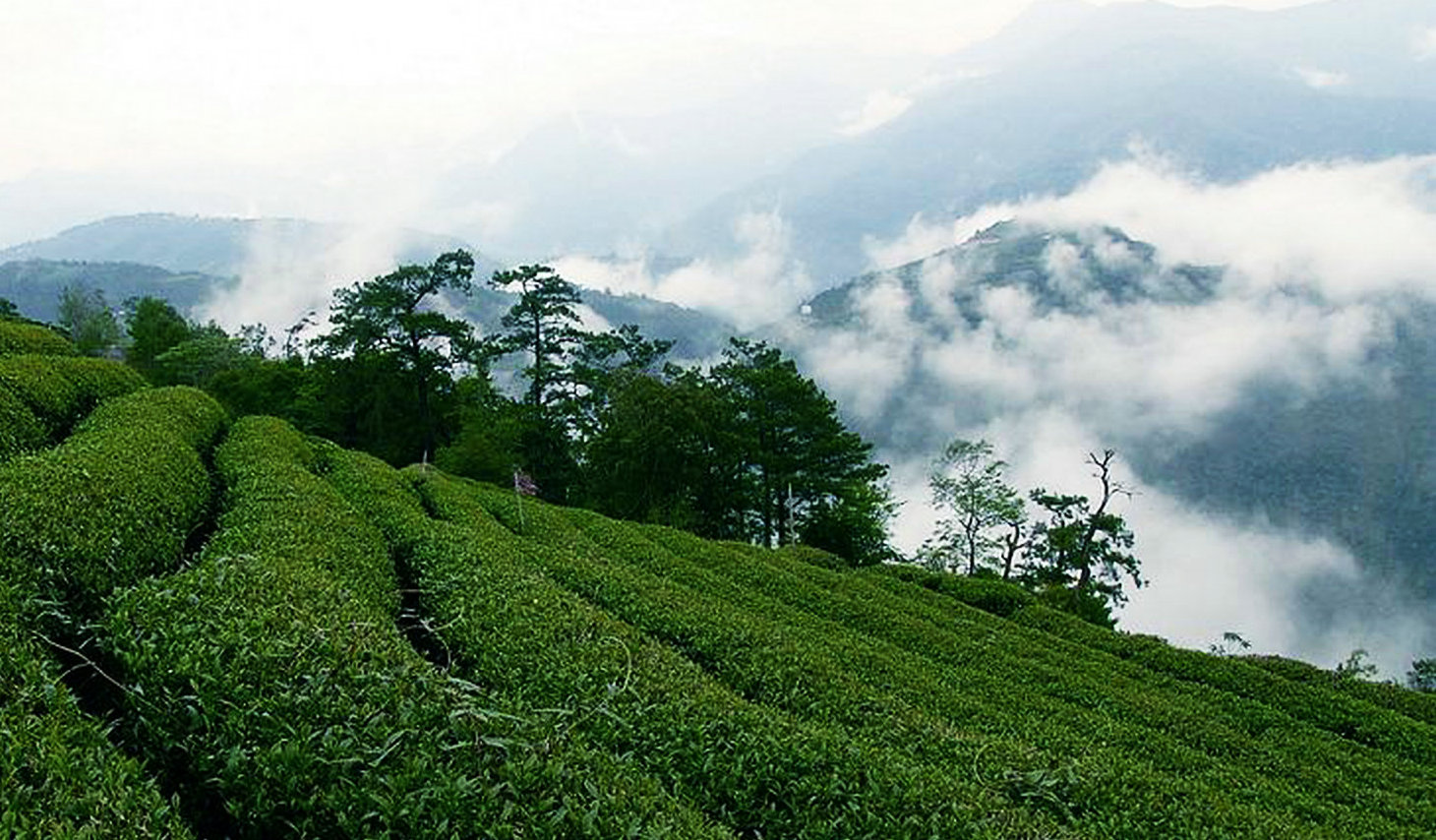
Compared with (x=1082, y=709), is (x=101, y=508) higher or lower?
higher

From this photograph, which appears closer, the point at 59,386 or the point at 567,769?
the point at 567,769

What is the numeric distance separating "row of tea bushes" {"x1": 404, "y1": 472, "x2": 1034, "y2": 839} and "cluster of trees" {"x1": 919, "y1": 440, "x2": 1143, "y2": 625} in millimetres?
41054

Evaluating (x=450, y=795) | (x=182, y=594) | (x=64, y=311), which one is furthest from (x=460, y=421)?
(x=64, y=311)

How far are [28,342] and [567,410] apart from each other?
87.9 ft

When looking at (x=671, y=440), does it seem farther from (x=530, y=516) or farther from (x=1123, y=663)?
(x=1123, y=663)

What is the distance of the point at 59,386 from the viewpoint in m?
21.8

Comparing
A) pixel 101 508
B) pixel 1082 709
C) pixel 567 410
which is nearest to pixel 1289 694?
pixel 1082 709

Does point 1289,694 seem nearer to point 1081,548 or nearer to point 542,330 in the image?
point 1081,548

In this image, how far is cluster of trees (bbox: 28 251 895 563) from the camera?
44.9m

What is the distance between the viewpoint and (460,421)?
47.5 meters

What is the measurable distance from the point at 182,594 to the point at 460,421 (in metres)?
39.3

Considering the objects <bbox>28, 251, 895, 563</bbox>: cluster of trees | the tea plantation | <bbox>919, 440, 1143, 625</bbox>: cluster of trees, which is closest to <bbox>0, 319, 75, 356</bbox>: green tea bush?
the tea plantation

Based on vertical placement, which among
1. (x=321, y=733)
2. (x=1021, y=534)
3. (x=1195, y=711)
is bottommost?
(x=1195, y=711)

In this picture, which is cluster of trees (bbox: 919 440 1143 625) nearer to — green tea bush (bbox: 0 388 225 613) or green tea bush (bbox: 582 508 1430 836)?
green tea bush (bbox: 582 508 1430 836)
